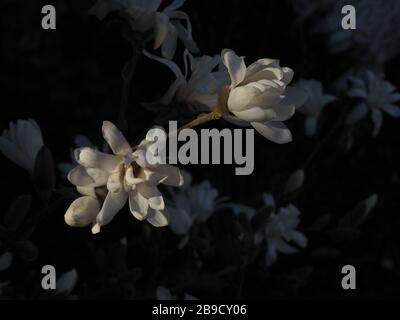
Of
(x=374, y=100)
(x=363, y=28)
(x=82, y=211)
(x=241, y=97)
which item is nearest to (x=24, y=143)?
(x=82, y=211)

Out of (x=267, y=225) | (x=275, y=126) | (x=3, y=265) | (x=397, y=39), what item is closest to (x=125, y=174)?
(x=275, y=126)

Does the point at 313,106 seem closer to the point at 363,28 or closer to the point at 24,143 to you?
the point at 363,28

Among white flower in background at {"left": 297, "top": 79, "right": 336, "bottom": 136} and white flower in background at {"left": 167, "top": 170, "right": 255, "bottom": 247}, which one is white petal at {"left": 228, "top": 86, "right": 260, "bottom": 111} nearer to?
white flower in background at {"left": 167, "top": 170, "right": 255, "bottom": 247}

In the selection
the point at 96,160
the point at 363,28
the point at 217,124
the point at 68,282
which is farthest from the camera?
the point at 363,28

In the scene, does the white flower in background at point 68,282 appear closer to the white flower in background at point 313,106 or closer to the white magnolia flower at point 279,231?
the white magnolia flower at point 279,231

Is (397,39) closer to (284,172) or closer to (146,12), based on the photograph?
(284,172)

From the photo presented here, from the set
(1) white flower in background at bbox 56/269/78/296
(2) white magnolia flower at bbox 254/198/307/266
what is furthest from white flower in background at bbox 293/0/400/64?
(1) white flower in background at bbox 56/269/78/296

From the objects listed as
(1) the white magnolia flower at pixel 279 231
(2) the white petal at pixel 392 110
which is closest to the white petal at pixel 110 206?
(1) the white magnolia flower at pixel 279 231
